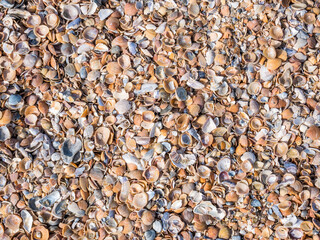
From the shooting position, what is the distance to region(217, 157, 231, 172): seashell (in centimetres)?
128

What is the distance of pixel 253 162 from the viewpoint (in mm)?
1285

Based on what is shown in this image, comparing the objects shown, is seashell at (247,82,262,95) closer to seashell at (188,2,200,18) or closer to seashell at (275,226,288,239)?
seashell at (188,2,200,18)

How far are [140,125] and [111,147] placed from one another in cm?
14

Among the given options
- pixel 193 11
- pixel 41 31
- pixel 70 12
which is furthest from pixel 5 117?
pixel 193 11

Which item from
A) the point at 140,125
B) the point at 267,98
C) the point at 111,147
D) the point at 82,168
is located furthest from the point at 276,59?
the point at 82,168

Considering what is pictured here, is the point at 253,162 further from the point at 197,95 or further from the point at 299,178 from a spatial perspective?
the point at 197,95

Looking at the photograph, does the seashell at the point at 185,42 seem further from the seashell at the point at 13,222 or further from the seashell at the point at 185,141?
the seashell at the point at 13,222

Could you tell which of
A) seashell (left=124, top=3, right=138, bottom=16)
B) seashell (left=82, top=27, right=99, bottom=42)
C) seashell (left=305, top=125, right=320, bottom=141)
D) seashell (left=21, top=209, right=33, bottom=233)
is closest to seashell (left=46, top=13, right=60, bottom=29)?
seashell (left=82, top=27, right=99, bottom=42)

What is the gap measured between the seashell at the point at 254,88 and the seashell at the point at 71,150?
0.71 metres

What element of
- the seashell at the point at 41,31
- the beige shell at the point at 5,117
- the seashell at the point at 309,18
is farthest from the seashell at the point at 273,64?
the beige shell at the point at 5,117

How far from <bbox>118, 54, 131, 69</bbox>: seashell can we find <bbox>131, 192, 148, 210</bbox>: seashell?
1.67 ft

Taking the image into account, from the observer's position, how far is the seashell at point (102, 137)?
4.27ft

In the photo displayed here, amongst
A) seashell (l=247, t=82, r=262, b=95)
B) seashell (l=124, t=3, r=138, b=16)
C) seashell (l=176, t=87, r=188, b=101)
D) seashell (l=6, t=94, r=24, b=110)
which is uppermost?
seashell (l=124, t=3, r=138, b=16)

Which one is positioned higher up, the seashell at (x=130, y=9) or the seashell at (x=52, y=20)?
the seashell at (x=130, y=9)
